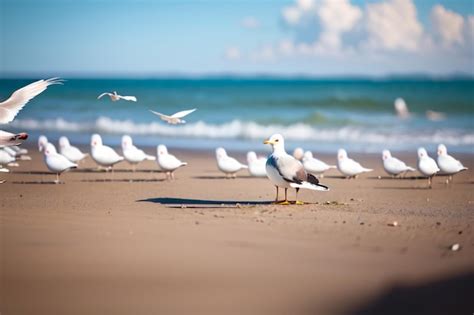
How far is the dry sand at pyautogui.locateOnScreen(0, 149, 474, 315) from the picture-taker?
6.41 m

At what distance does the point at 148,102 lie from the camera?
156 feet

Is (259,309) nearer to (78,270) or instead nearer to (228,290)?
(228,290)

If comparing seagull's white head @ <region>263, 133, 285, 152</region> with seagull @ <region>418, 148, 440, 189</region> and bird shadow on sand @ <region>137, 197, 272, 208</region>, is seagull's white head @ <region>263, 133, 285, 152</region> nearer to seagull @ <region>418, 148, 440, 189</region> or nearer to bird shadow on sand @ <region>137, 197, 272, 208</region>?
bird shadow on sand @ <region>137, 197, 272, 208</region>

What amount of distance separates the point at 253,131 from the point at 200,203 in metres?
17.4

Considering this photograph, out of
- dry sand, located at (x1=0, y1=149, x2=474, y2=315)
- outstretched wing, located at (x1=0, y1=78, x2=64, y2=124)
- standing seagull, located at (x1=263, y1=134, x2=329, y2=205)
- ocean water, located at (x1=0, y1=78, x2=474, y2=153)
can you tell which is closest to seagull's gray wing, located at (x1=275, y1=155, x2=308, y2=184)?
standing seagull, located at (x1=263, y1=134, x2=329, y2=205)

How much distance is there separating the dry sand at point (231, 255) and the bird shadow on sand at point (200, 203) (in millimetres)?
27

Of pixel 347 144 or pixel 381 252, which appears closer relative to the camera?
pixel 381 252

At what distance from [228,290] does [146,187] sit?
665 centimetres

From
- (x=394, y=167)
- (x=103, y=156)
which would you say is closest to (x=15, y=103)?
(x=103, y=156)

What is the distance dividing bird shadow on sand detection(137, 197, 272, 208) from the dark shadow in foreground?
4179 millimetres

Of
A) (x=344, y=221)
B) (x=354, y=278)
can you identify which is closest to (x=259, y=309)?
(x=354, y=278)

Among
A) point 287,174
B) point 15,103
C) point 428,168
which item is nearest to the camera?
point 15,103

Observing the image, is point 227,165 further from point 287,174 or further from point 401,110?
point 401,110

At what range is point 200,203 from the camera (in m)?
11.1
